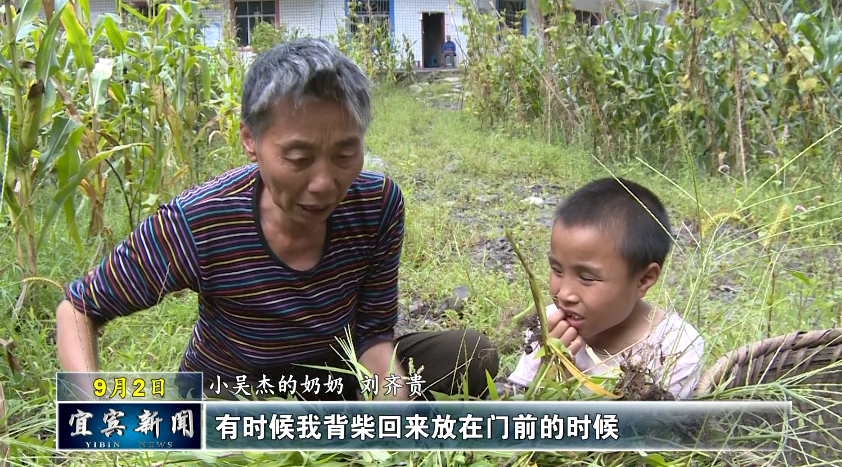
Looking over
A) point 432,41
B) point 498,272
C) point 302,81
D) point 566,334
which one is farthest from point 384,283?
point 432,41

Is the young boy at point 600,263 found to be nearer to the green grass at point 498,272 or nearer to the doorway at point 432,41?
the green grass at point 498,272

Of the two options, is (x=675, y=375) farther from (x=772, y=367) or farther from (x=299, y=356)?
(x=299, y=356)

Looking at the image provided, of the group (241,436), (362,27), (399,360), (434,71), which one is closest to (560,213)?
(399,360)

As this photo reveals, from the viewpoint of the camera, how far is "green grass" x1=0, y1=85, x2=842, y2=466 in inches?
40.7

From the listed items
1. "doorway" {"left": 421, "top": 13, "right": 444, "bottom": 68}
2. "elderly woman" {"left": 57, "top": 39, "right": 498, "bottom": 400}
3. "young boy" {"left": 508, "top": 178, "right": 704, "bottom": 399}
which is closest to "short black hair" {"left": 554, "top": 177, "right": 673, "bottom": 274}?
"young boy" {"left": 508, "top": 178, "right": 704, "bottom": 399}

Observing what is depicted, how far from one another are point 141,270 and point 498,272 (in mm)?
1400

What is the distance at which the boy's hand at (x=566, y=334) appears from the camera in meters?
1.08

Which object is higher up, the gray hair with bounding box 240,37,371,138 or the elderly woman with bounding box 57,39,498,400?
the gray hair with bounding box 240,37,371,138

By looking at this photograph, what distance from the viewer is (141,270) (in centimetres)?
111

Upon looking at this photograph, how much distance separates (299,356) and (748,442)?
764mm

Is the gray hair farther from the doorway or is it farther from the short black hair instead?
the doorway

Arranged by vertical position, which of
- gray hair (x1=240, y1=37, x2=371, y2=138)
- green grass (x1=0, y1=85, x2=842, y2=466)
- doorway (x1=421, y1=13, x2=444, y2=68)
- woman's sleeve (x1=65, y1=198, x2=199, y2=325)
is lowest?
green grass (x1=0, y1=85, x2=842, y2=466)

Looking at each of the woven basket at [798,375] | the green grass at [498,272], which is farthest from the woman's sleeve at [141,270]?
the woven basket at [798,375]

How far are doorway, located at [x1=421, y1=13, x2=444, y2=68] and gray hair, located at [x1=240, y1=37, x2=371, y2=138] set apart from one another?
42.0 feet
